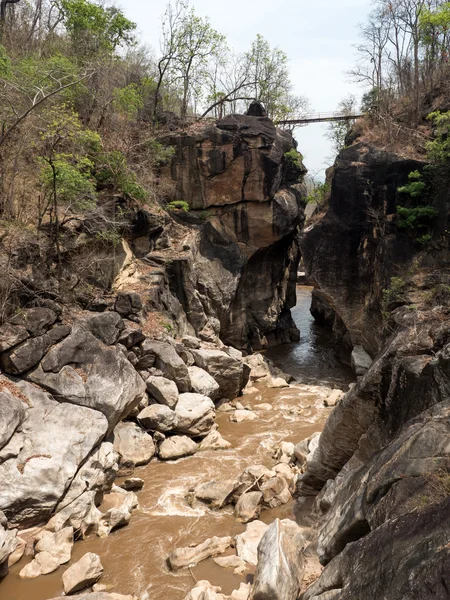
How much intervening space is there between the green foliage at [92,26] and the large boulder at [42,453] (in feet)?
61.5

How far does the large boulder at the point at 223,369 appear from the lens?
638 inches

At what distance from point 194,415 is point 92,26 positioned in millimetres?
19668

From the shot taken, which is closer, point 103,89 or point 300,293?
point 103,89

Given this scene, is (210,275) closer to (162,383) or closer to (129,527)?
(162,383)

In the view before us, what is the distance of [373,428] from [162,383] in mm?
7353

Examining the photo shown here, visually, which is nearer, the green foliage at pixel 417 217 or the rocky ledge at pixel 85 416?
the rocky ledge at pixel 85 416

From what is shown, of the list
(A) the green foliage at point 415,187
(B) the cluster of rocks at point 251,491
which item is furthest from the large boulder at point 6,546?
(A) the green foliage at point 415,187

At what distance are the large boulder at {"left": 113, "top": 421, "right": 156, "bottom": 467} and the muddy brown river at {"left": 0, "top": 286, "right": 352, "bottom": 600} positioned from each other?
0.99 feet

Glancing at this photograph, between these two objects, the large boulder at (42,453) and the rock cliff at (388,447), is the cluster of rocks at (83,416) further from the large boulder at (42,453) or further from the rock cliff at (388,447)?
the rock cliff at (388,447)

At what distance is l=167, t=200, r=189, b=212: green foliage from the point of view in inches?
835

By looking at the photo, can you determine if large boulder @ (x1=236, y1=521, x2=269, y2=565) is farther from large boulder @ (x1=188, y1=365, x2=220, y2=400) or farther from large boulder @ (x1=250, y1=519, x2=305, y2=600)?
large boulder @ (x1=188, y1=365, x2=220, y2=400)

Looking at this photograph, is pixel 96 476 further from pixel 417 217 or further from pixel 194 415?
pixel 417 217

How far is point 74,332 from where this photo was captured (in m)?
12.3

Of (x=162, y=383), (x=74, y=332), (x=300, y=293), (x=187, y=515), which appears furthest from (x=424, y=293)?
(x=300, y=293)
